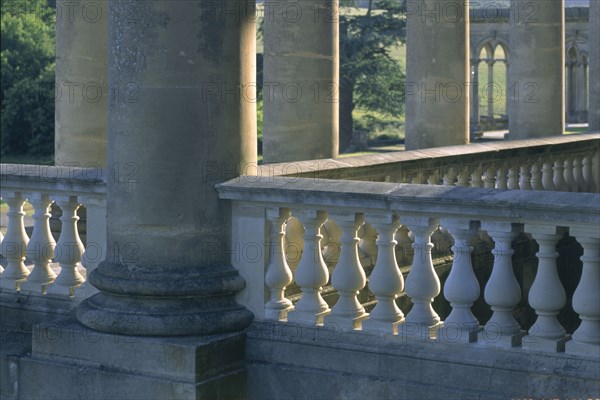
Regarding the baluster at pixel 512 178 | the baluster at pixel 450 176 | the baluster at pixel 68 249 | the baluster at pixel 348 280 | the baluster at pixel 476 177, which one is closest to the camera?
the baluster at pixel 348 280

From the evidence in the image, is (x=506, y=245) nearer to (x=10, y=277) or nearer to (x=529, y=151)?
(x=10, y=277)

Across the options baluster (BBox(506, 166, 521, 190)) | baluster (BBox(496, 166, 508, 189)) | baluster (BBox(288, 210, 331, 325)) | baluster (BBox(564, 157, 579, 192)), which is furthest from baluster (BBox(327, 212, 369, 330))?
baluster (BBox(564, 157, 579, 192))

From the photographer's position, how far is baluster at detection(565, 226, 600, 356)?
8.38 metres

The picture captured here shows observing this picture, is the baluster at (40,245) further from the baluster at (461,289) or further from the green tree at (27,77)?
the green tree at (27,77)

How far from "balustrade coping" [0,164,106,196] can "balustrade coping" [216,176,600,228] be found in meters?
1.20

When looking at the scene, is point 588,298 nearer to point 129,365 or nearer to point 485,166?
point 129,365

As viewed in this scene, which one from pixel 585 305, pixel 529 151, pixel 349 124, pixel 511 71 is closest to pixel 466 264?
pixel 585 305

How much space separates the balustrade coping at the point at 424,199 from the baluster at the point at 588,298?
0.15 metres

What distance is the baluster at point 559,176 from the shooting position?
691 inches

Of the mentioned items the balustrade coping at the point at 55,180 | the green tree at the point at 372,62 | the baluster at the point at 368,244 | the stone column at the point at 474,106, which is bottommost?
the baluster at the point at 368,244

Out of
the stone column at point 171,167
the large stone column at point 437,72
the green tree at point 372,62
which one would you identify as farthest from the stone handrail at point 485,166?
the green tree at point 372,62

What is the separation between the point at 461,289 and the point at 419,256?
0.39 metres

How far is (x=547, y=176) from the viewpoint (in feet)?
56.3

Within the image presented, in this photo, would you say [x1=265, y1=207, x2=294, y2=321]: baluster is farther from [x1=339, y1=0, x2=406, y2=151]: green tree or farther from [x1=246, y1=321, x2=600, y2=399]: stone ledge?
[x1=339, y1=0, x2=406, y2=151]: green tree
